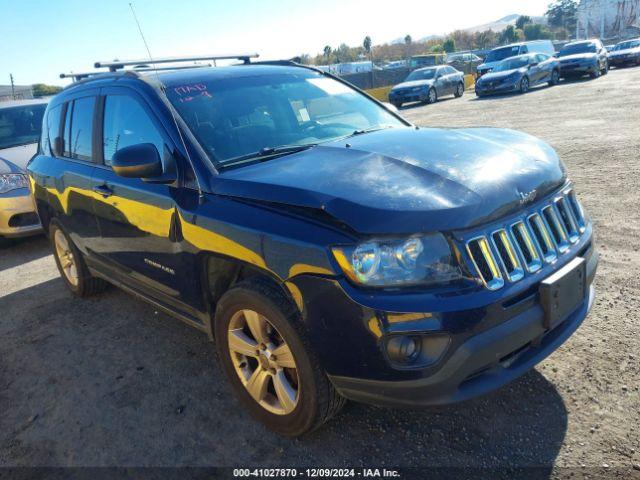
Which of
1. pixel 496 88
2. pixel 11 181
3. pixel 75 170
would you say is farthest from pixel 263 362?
pixel 496 88

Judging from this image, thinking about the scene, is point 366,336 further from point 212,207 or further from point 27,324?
point 27,324

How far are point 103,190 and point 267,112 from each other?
50.1 inches

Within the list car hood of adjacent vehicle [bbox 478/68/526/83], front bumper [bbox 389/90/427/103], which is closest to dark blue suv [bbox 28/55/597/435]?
car hood of adjacent vehicle [bbox 478/68/526/83]

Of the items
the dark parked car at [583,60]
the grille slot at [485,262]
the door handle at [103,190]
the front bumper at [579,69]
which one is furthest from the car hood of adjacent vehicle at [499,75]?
the grille slot at [485,262]

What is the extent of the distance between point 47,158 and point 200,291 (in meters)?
2.68

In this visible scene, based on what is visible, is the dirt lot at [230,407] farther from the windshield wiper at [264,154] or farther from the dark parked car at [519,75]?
the dark parked car at [519,75]

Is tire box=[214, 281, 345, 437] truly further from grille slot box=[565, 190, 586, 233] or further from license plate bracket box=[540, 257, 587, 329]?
grille slot box=[565, 190, 586, 233]

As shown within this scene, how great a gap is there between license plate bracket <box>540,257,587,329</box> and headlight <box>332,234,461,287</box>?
1.53ft

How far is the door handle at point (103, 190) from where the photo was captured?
356 cm

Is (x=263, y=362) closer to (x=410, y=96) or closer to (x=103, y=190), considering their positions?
(x=103, y=190)

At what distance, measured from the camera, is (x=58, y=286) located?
17.9 ft

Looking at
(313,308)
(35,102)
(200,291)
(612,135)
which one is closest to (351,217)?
(313,308)

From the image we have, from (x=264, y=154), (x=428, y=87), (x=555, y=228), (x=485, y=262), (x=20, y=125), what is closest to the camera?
(x=485, y=262)

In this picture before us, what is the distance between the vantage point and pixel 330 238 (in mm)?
2189
